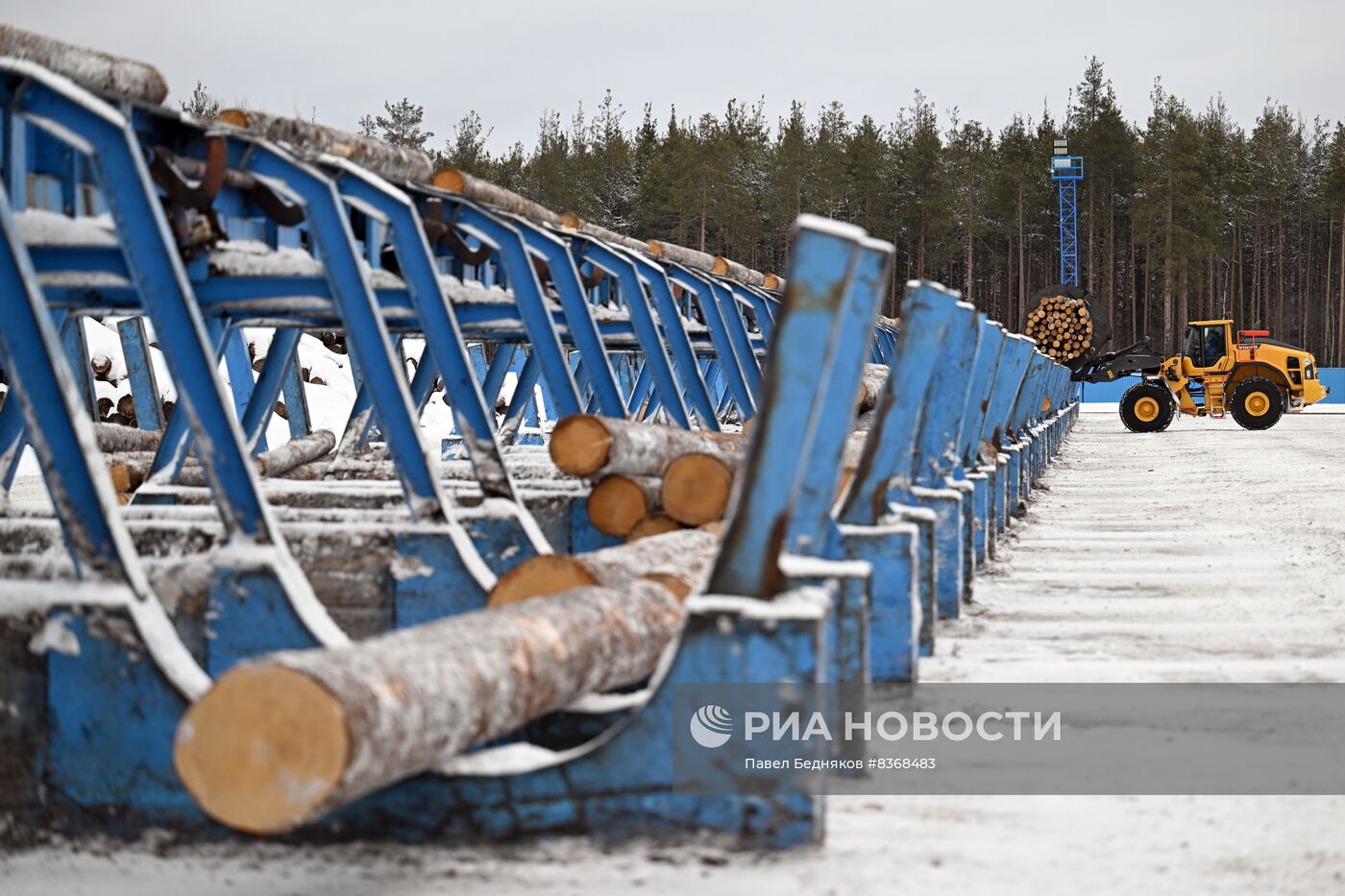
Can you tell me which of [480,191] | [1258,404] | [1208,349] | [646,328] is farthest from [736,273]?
[1208,349]

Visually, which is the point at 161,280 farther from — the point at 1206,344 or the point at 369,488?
the point at 1206,344

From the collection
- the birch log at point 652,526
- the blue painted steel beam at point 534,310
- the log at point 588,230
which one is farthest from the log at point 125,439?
the birch log at point 652,526

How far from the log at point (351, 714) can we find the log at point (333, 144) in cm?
321

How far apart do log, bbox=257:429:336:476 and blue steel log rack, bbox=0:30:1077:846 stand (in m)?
0.09

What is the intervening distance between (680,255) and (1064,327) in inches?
1054

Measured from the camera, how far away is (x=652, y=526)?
23.2ft

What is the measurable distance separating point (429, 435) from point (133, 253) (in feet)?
68.4

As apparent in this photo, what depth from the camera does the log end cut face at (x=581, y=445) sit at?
7023 millimetres

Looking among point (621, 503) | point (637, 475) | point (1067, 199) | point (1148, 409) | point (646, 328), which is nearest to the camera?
point (621, 503)

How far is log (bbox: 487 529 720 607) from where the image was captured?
4.79 meters

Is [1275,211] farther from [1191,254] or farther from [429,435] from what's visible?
[429,435]

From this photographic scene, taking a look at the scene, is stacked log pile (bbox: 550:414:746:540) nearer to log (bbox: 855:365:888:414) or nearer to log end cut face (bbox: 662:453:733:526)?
log end cut face (bbox: 662:453:733:526)

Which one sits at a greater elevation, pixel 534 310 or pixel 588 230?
pixel 588 230

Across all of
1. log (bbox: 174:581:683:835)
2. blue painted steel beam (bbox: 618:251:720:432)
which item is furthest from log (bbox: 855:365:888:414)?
log (bbox: 174:581:683:835)
